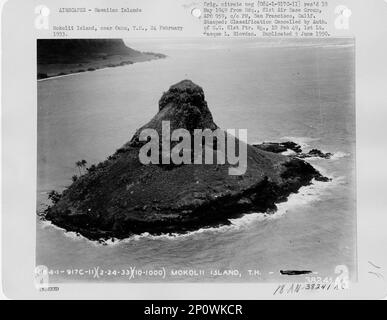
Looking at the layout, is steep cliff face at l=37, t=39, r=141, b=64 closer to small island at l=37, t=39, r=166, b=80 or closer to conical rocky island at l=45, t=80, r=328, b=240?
small island at l=37, t=39, r=166, b=80

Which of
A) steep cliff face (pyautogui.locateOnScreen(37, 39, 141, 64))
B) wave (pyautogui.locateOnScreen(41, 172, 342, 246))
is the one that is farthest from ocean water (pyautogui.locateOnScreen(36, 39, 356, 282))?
steep cliff face (pyautogui.locateOnScreen(37, 39, 141, 64))

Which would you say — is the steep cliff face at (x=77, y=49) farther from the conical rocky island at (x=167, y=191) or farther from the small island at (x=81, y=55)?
the conical rocky island at (x=167, y=191)

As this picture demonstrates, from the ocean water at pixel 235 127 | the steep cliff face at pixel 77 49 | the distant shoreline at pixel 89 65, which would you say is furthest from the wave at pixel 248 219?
the steep cliff face at pixel 77 49

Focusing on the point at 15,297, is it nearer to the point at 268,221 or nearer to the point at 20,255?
the point at 20,255

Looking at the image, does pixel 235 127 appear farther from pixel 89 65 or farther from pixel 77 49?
pixel 77 49

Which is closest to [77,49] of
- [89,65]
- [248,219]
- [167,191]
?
[89,65]
